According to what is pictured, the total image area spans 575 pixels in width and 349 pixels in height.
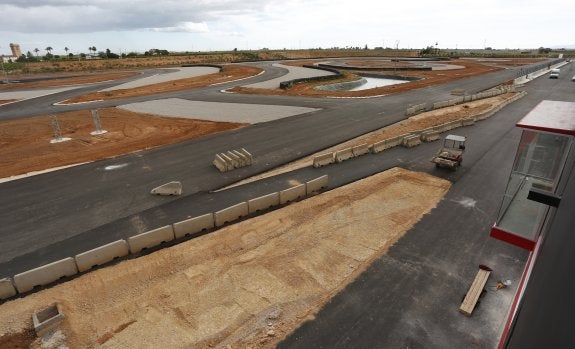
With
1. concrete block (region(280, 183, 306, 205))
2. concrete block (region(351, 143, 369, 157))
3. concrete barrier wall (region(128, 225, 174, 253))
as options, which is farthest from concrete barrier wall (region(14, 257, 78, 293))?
concrete block (region(351, 143, 369, 157))

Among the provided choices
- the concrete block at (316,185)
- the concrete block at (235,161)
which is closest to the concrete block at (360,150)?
the concrete block at (316,185)

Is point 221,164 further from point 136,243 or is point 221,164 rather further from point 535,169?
point 535,169

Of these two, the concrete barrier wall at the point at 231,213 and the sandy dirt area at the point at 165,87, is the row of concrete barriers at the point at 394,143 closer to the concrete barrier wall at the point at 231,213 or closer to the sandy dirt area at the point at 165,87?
the concrete barrier wall at the point at 231,213

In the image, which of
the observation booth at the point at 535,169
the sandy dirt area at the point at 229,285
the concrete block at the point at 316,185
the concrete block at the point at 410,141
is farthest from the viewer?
the concrete block at the point at 410,141

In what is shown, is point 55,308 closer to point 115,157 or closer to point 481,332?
A: point 481,332

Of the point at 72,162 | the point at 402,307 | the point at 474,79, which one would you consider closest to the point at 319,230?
the point at 402,307
